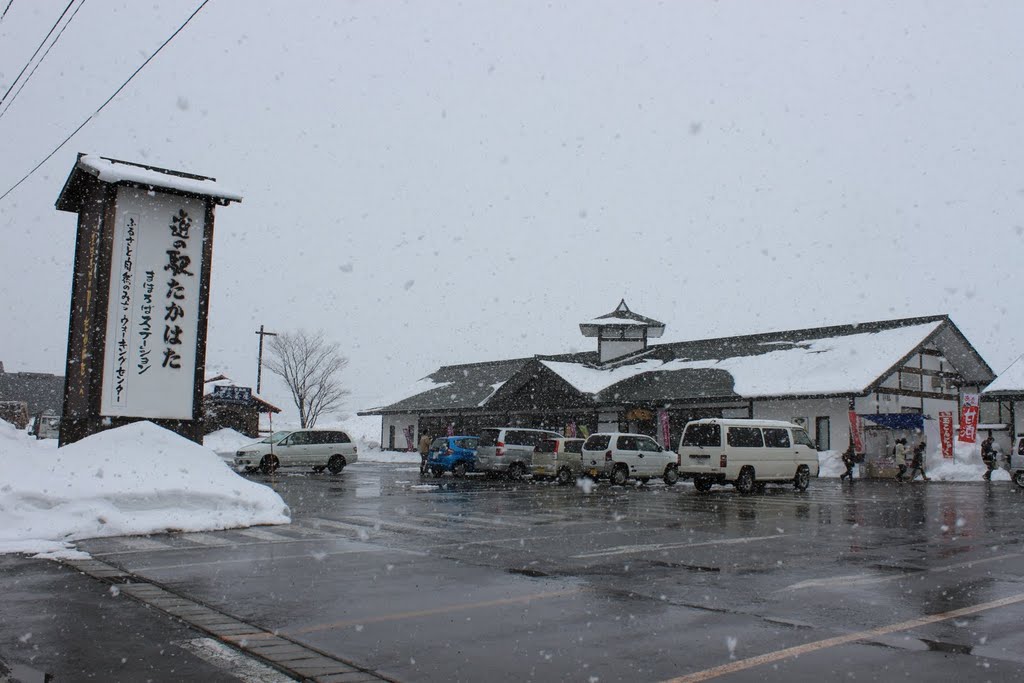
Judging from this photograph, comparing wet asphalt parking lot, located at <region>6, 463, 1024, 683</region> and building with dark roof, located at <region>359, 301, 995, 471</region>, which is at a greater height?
building with dark roof, located at <region>359, 301, 995, 471</region>

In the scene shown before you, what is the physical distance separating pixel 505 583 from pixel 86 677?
4.29 meters

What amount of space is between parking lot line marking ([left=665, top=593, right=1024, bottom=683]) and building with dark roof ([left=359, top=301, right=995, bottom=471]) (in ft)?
90.3

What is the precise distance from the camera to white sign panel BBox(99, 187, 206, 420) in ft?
56.6

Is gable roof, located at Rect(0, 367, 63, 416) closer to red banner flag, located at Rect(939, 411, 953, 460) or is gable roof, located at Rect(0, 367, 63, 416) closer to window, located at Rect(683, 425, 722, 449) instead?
window, located at Rect(683, 425, 722, 449)

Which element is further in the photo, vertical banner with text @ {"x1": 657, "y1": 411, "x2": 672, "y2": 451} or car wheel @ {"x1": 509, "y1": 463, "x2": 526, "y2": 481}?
vertical banner with text @ {"x1": 657, "y1": 411, "x2": 672, "y2": 451}

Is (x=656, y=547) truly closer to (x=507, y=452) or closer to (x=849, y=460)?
(x=507, y=452)

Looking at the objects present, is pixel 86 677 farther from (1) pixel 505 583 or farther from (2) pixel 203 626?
(1) pixel 505 583

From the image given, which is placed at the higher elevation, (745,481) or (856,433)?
(856,433)

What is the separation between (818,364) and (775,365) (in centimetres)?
216

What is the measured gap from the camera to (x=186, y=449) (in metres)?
14.8

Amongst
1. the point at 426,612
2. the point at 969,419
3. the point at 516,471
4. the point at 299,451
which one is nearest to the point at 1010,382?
the point at 969,419

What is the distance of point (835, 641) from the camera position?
242 inches

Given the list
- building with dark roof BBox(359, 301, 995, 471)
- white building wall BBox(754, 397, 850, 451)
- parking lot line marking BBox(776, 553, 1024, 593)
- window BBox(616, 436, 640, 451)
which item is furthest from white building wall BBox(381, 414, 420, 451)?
parking lot line marking BBox(776, 553, 1024, 593)

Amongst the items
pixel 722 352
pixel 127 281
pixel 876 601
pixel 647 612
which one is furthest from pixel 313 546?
pixel 722 352
